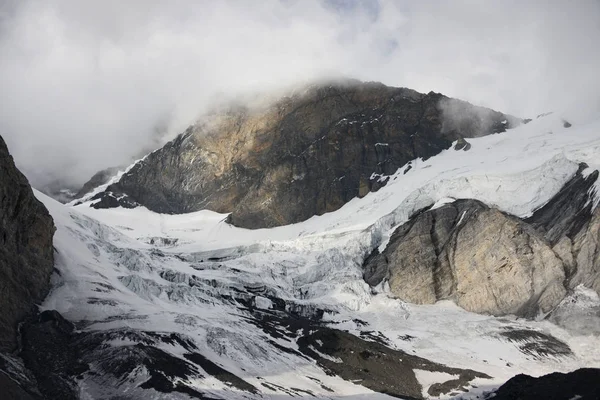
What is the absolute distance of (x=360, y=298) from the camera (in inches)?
4050

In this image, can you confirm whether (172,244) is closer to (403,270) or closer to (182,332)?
(403,270)

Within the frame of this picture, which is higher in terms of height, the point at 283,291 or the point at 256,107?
the point at 256,107

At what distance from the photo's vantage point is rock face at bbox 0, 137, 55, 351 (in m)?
60.3

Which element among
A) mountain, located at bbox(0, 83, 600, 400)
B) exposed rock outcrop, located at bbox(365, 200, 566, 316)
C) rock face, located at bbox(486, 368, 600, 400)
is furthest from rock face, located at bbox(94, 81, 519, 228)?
rock face, located at bbox(486, 368, 600, 400)

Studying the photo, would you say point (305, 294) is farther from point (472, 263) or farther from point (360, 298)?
point (472, 263)

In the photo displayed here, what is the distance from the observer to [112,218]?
175625mm

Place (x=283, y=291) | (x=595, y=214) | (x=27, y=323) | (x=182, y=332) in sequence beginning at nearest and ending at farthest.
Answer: (x=27, y=323)
(x=182, y=332)
(x=595, y=214)
(x=283, y=291)

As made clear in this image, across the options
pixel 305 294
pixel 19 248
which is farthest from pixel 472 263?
pixel 19 248

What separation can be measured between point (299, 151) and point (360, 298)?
7068 centimetres

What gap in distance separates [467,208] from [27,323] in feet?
249

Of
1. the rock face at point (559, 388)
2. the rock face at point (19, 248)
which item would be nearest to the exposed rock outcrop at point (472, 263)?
the rock face at point (559, 388)

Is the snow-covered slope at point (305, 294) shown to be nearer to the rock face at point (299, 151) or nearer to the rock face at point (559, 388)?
the rock face at point (299, 151)

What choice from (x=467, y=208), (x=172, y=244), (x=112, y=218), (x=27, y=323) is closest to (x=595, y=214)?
(x=467, y=208)

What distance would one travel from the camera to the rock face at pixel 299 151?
157375mm
